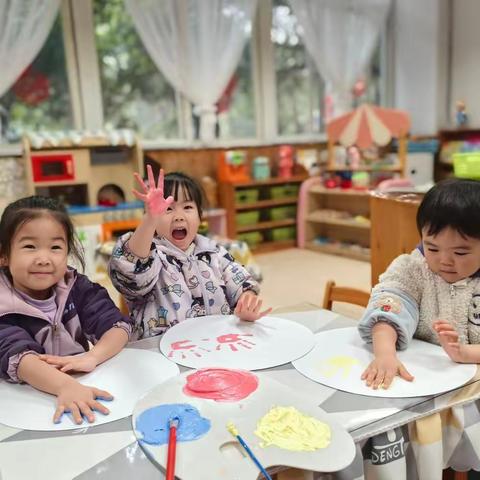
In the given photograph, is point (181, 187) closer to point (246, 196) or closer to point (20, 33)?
point (20, 33)

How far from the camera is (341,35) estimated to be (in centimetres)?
460

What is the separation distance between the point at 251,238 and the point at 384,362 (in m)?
3.45

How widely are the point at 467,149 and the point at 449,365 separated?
3.87 metres

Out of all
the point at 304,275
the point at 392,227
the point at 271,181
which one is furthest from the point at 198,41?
the point at 392,227

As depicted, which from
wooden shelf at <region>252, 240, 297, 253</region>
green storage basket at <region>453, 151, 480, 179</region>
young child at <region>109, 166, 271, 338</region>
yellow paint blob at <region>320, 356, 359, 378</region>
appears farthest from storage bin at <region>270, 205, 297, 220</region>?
yellow paint blob at <region>320, 356, 359, 378</region>

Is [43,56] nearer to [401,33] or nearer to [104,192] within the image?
[104,192]

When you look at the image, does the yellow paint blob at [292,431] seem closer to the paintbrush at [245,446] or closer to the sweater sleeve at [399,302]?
the paintbrush at [245,446]

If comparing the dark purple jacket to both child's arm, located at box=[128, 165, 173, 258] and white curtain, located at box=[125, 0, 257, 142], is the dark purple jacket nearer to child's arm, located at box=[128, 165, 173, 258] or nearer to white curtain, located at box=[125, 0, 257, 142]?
child's arm, located at box=[128, 165, 173, 258]

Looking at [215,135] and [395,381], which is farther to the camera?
[215,135]

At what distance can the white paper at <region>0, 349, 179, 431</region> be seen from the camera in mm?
A: 697

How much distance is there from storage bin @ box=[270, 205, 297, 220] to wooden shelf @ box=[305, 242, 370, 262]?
Result: 314 millimetres

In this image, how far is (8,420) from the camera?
70 cm

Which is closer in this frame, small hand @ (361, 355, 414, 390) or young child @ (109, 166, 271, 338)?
small hand @ (361, 355, 414, 390)

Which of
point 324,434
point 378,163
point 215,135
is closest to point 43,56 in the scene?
point 215,135
